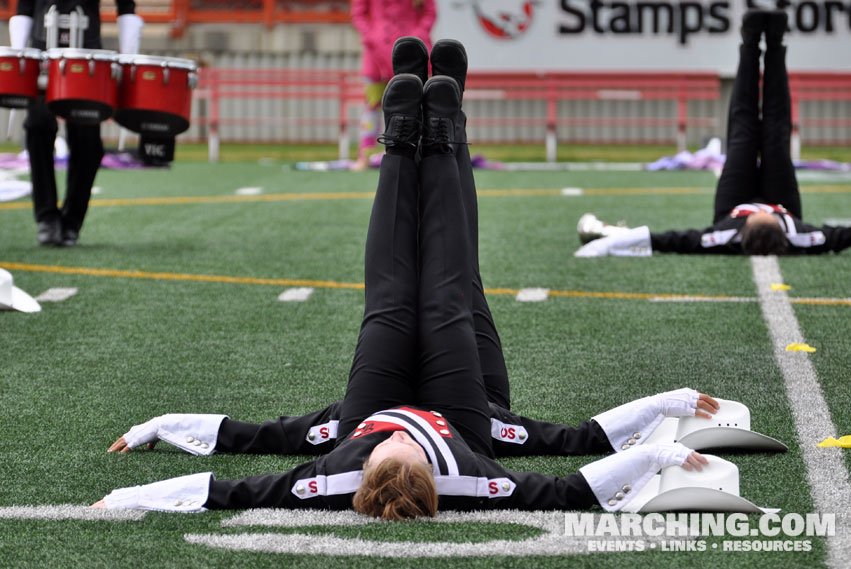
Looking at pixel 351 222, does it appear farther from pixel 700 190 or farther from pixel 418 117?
pixel 418 117

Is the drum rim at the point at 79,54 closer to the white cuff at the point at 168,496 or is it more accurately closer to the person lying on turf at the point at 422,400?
the person lying on turf at the point at 422,400

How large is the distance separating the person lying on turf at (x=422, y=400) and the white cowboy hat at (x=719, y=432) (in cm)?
4

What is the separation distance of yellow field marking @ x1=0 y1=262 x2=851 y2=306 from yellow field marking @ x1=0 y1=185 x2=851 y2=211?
3048 mm

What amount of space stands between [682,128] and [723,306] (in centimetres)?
1033

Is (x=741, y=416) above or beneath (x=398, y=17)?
beneath

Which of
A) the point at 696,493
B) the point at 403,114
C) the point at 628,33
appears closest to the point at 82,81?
the point at 403,114

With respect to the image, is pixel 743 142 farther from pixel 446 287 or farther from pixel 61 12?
pixel 446 287

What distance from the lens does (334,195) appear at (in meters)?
10.3

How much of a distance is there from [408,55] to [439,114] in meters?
0.45

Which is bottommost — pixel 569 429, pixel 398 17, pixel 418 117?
pixel 569 429

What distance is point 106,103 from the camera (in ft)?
20.3

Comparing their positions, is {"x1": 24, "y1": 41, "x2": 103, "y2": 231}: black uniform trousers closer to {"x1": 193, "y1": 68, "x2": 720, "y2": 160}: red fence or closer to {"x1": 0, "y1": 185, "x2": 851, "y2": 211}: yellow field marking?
{"x1": 0, "y1": 185, "x2": 851, "y2": 211}: yellow field marking

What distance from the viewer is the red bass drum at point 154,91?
20.6ft

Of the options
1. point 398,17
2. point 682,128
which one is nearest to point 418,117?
point 398,17
